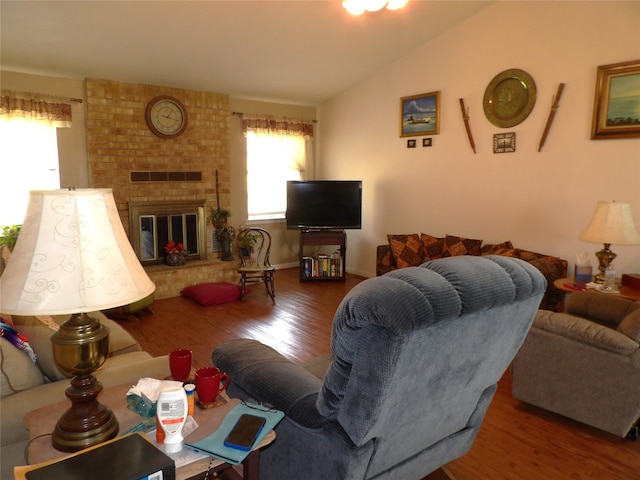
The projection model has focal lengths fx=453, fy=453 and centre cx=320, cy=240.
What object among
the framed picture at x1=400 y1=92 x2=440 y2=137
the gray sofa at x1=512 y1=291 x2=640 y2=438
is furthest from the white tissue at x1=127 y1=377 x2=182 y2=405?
the framed picture at x1=400 y1=92 x2=440 y2=137

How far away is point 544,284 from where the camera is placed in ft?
5.40

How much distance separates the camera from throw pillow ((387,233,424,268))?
506 centimetres

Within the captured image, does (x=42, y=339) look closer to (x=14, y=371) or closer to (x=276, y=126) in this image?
(x=14, y=371)

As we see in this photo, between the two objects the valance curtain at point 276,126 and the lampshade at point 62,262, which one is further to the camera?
the valance curtain at point 276,126

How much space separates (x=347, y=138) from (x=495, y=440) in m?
4.78

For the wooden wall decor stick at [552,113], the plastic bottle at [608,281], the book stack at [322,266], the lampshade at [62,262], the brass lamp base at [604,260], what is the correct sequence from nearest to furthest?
the lampshade at [62,262] → the plastic bottle at [608,281] → the brass lamp base at [604,260] → the wooden wall decor stick at [552,113] → the book stack at [322,266]

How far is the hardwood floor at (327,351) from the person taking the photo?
226cm

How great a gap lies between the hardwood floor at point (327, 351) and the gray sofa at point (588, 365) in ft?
0.43

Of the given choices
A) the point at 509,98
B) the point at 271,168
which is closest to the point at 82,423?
the point at 509,98

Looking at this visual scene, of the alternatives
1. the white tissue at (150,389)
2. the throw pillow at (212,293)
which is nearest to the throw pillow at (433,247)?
the throw pillow at (212,293)

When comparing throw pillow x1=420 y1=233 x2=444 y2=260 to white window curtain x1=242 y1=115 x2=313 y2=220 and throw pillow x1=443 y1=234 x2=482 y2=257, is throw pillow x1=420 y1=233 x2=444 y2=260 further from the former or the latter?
white window curtain x1=242 y1=115 x2=313 y2=220

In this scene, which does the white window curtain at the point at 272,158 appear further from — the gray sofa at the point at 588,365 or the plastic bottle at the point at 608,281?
the gray sofa at the point at 588,365

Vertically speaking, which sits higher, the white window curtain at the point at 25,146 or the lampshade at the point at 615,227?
the white window curtain at the point at 25,146

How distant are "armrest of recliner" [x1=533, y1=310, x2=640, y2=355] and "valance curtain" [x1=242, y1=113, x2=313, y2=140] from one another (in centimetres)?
464
